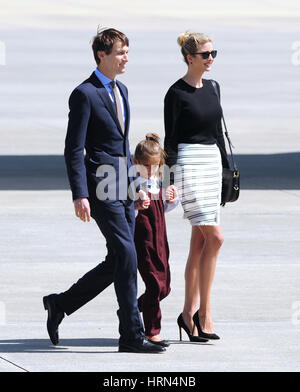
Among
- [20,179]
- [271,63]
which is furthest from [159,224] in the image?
[271,63]

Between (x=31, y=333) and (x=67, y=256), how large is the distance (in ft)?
8.39

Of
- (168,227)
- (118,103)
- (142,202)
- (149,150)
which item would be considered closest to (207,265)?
(142,202)

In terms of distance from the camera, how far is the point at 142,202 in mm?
7469

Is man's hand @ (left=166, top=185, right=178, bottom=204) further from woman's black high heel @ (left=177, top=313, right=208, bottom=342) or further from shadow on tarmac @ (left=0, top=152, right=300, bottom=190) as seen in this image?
shadow on tarmac @ (left=0, top=152, right=300, bottom=190)

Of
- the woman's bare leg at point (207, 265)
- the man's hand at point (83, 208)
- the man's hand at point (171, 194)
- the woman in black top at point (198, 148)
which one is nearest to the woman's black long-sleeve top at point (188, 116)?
the woman in black top at point (198, 148)

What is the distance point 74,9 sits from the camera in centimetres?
5491

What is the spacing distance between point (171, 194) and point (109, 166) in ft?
1.60

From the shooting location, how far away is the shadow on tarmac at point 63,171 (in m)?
14.9

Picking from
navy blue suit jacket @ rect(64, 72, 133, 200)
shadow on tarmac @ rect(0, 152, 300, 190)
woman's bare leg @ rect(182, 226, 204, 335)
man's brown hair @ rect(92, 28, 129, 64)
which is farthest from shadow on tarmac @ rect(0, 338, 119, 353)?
shadow on tarmac @ rect(0, 152, 300, 190)

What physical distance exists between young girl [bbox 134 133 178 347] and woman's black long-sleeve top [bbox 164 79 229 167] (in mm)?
95

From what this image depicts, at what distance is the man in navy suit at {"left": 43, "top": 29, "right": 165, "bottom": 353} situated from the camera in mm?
7273

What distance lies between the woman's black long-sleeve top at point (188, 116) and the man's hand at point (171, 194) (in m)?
0.14
